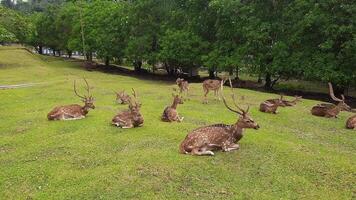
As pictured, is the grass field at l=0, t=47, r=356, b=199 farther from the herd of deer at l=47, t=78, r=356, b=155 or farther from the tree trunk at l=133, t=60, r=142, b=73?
the tree trunk at l=133, t=60, r=142, b=73

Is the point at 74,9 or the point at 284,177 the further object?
the point at 74,9

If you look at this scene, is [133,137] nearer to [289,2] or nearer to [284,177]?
[284,177]

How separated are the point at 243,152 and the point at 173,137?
2905 mm

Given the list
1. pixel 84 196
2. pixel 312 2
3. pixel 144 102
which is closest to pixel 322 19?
pixel 312 2

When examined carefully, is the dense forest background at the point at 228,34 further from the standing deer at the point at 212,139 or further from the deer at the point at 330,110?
the standing deer at the point at 212,139

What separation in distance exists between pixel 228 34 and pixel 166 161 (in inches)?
1142

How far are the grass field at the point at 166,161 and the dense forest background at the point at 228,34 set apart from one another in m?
12.0

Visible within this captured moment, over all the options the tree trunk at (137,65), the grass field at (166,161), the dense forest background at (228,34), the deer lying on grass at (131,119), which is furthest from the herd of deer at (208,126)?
the tree trunk at (137,65)

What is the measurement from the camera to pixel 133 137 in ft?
50.7

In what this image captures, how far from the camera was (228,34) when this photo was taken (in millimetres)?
39969

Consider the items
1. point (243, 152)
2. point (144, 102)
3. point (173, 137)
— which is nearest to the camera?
point (243, 152)

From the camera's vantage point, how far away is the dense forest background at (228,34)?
31.1 m

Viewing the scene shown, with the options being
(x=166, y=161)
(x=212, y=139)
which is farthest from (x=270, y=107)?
(x=166, y=161)

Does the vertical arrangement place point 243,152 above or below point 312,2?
below
